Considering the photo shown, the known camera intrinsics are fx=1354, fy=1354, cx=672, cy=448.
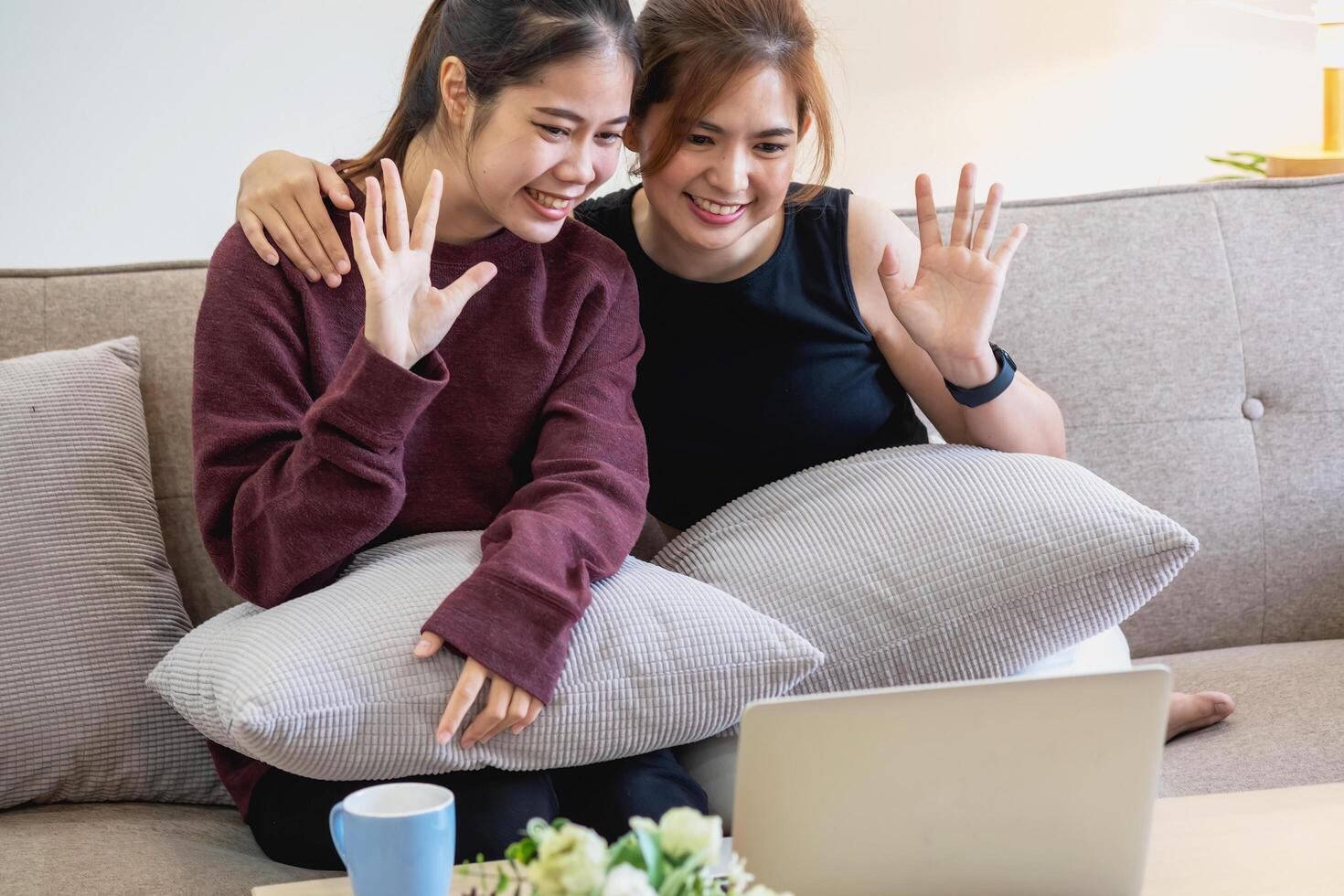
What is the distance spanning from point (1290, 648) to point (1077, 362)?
1.38 ft

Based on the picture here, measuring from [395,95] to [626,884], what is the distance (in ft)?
6.26

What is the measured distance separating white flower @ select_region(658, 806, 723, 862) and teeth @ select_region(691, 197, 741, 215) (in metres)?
0.91

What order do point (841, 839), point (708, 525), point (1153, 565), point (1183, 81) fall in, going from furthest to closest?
point (1183, 81) → point (708, 525) → point (1153, 565) → point (841, 839)

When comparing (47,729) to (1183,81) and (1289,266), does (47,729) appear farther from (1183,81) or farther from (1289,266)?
(1183,81)

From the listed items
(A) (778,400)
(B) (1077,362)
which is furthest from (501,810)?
(B) (1077,362)

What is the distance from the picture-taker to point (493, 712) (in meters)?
1.02

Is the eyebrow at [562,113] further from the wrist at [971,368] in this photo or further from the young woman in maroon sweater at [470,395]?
the wrist at [971,368]

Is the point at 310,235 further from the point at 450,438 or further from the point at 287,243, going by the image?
the point at 450,438

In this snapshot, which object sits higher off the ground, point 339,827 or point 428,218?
point 428,218

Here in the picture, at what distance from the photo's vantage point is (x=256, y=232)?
123cm

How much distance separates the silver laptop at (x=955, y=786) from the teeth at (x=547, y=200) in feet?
2.21

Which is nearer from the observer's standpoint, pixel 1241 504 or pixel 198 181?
pixel 1241 504

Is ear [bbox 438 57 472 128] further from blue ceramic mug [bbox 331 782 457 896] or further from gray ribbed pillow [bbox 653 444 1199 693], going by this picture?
blue ceramic mug [bbox 331 782 457 896]

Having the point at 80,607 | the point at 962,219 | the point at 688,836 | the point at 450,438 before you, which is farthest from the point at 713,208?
the point at 688,836
